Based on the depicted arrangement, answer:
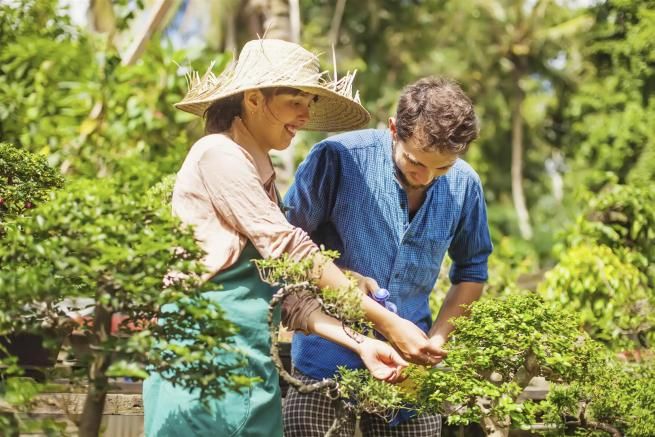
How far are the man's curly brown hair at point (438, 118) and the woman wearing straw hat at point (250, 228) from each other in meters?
0.31

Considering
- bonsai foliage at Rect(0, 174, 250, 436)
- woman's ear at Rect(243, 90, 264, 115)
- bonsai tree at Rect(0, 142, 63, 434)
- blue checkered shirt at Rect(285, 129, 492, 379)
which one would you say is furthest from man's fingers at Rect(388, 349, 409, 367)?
bonsai tree at Rect(0, 142, 63, 434)

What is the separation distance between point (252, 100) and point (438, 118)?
622 millimetres

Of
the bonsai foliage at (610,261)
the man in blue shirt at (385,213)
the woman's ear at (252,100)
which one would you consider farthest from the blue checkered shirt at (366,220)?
the bonsai foliage at (610,261)

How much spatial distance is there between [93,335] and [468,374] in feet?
3.74

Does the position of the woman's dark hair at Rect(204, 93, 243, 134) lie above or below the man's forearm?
above

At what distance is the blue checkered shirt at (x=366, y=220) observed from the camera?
306 cm

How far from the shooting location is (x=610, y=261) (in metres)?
5.54

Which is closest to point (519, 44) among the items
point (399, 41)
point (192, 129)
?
point (399, 41)

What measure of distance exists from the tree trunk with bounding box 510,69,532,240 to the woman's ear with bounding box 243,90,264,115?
21.2 m

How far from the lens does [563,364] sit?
9.18 ft

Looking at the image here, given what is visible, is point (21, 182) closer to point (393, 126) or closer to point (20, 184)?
point (20, 184)

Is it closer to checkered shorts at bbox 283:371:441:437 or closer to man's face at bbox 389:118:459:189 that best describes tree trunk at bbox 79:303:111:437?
checkered shorts at bbox 283:371:441:437

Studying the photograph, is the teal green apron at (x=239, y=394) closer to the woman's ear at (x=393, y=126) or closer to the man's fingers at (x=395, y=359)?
the man's fingers at (x=395, y=359)

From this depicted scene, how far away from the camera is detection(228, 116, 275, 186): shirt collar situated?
8.37 feet
